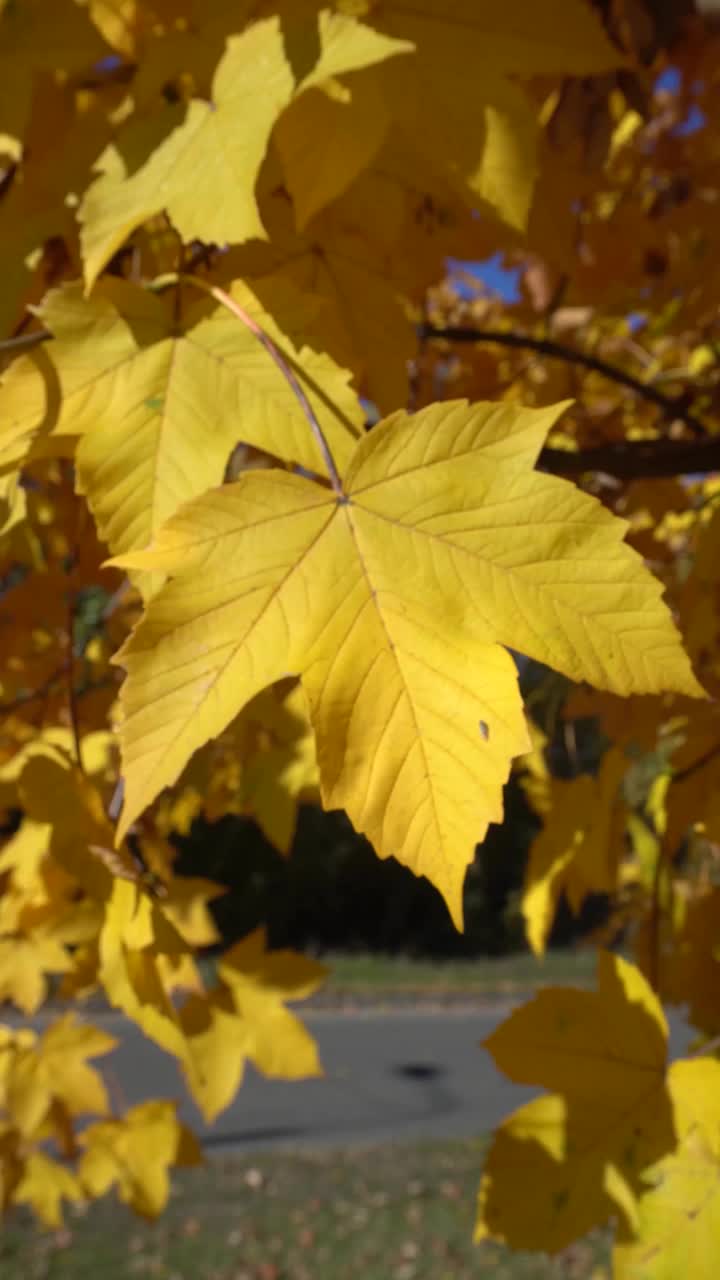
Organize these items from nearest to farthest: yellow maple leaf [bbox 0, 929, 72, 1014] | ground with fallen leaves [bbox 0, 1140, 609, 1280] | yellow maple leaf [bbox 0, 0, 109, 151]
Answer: yellow maple leaf [bbox 0, 0, 109, 151] → yellow maple leaf [bbox 0, 929, 72, 1014] → ground with fallen leaves [bbox 0, 1140, 609, 1280]

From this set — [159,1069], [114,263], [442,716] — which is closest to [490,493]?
[442,716]

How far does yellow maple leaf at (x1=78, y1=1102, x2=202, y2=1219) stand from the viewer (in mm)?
1551

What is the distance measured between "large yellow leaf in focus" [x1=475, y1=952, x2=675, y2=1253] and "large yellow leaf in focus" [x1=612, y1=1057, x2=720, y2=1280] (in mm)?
13

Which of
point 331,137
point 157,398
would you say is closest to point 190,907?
point 157,398

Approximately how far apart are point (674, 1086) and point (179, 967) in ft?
1.53

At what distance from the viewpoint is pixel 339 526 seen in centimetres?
59

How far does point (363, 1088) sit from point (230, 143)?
631 cm

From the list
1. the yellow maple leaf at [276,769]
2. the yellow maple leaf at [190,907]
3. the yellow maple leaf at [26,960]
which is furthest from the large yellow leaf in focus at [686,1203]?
the yellow maple leaf at [26,960]

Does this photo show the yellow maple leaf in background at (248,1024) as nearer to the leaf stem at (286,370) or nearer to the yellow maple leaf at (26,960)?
the yellow maple leaf at (26,960)

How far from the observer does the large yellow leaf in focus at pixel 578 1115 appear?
84 centimetres

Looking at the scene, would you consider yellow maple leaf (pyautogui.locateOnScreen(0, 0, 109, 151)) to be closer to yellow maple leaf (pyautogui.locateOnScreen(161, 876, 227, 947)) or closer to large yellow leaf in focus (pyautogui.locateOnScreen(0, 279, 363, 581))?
large yellow leaf in focus (pyautogui.locateOnScreen(0, 279, 363, 581))

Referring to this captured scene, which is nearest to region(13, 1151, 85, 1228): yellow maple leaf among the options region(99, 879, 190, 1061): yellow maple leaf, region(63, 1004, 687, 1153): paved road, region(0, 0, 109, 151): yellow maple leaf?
region(99, 879, 190, 1061): yellow maple leaf

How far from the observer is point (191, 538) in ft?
1.82

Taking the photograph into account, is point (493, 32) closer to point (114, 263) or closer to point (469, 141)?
point (469, 141)
